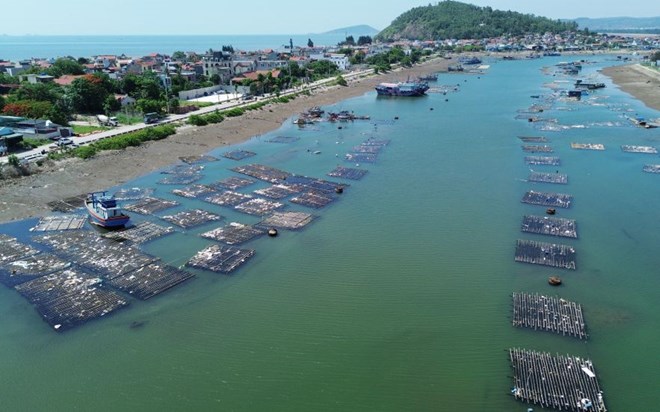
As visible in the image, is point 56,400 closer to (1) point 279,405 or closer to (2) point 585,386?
(1) point 279,405

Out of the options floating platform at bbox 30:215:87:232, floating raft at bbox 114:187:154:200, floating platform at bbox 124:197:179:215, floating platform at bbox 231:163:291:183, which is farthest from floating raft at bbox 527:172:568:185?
floating platform at bbox 30:215:87:232

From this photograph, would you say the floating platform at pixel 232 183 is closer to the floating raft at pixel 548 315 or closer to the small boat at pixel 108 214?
the small boat at pixel 108 214

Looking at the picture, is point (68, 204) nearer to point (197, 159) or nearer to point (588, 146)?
point (197, 159)

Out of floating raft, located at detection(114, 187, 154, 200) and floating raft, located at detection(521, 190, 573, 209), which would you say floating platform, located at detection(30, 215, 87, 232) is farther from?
floating raft, located at detection(521, 190, 573, 209)

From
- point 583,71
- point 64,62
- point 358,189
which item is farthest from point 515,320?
point 583,71

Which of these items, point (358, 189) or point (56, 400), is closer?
point (56, 400)
